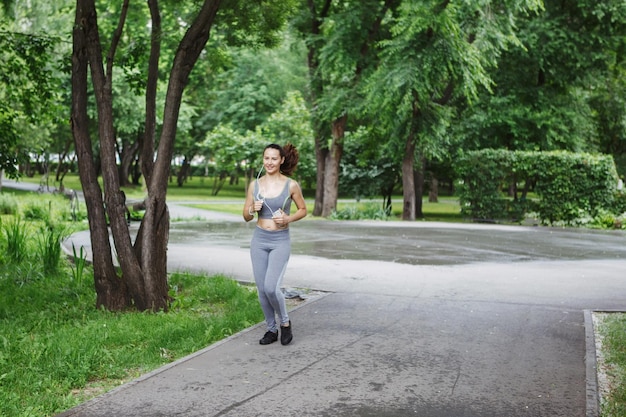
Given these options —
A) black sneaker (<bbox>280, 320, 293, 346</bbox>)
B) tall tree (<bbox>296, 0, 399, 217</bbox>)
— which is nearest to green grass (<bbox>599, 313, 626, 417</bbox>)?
black sneaker (<bbox>280, 320, 293, 346</bbox>)

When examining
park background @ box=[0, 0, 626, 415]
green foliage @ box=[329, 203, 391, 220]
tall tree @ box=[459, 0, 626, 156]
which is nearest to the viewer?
park background @ box=[0, 0, 626, 415]

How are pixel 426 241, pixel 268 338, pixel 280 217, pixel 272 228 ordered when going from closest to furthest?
pixel 280 217 < pixel 272 228 < pixel 268 338 < pixel 426 241

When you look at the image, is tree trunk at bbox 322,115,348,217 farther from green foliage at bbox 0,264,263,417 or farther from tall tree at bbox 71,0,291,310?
tall tree at bbox 71,0,291,310

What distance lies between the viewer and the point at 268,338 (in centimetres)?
657

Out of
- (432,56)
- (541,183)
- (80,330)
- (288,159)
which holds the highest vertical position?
(432,56)

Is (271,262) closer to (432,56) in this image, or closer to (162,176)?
(162,176)

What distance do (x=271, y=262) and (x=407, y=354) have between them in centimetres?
141

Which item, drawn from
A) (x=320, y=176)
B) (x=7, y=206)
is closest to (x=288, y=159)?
(x=7, y=206)

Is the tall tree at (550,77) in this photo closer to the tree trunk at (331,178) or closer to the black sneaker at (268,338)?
the tree trunk at (331,178)

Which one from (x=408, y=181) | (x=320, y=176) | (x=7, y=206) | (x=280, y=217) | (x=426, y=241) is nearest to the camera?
(x=280, y=217)

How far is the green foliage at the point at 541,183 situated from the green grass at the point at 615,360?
16729 millimetres

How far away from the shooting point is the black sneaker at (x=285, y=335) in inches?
257

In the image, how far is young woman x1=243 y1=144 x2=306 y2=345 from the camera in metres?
6.44

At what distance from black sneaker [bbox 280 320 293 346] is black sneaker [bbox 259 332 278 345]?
0.08 m
